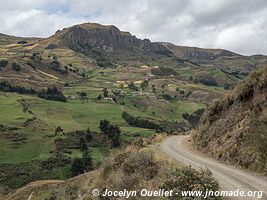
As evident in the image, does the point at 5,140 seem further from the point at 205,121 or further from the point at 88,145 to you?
the point at 205,121

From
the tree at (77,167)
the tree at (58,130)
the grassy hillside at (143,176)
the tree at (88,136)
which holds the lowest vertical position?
the tree at (77,167)

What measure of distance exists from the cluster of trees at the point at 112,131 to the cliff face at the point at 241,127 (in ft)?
415

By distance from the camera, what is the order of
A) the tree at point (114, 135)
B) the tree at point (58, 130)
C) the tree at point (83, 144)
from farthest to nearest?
the tree at point (58, 130) → the tree at point (114, 135) → the tree at point (83, 144)

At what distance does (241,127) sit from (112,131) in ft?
479

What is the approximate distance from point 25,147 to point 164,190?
14200cm

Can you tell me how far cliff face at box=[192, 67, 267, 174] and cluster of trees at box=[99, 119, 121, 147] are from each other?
127 meters

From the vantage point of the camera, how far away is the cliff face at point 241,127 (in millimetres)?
26031

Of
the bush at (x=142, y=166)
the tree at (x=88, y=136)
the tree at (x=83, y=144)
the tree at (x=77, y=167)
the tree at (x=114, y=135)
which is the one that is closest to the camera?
the bush at (x=142, y=166)

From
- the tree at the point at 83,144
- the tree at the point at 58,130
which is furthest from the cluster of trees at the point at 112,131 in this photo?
the tree at the point at 58,130

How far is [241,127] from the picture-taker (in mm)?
30094

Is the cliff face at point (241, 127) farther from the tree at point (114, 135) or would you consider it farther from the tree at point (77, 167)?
the tree at point (114, 135)

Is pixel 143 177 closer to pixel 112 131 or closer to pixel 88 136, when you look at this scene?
pixel 88 136

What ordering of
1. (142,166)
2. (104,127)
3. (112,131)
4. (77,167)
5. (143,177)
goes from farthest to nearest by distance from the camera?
(104,127)
(112,131)
(77,167)
(142,166)
(143,177)

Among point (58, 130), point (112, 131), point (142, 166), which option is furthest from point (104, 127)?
point (142, 166)
